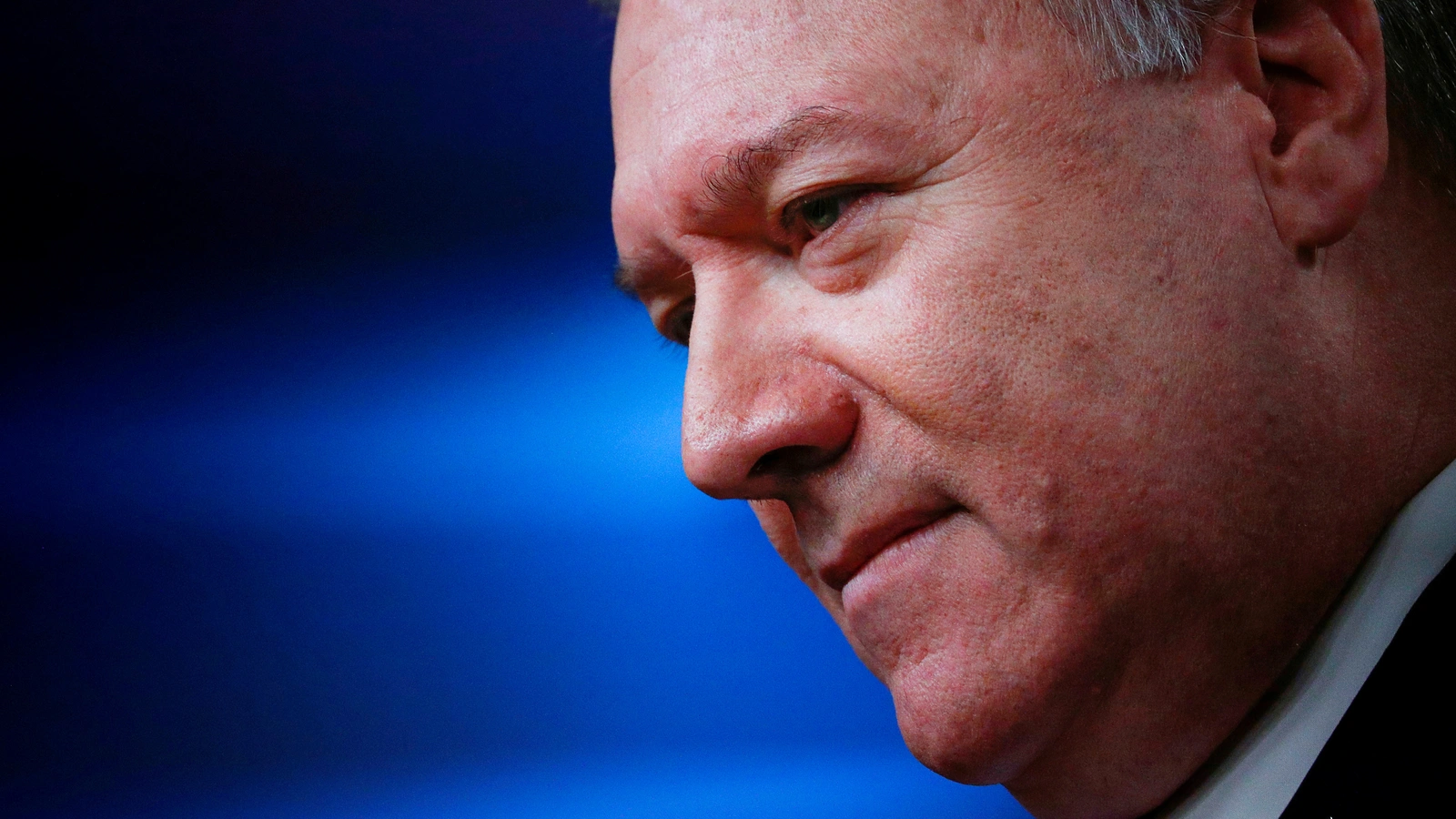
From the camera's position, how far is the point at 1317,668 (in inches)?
31.1

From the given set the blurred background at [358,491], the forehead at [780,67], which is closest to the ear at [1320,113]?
the forehead at [780,67]

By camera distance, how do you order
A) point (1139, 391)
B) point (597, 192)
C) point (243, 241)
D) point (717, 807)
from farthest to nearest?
point (597, 192) < point (243, 241) < point (717, 807) < point (1139, 391)

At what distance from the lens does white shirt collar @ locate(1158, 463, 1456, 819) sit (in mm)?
764

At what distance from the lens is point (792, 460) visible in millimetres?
836

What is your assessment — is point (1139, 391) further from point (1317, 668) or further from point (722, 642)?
point (722, 642)

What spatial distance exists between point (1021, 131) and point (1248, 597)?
0.37 meters

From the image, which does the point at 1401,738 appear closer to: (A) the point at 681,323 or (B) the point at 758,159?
(B) the point at 758,159

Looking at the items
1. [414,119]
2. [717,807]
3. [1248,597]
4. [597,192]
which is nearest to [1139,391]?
[1248,597]

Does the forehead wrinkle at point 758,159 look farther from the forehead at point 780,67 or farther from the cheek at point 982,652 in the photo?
the cheek at point 982,652

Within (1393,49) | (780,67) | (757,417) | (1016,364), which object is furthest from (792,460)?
(1393,49)

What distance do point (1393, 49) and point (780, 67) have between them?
1.57 feet

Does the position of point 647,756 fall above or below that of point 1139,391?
above

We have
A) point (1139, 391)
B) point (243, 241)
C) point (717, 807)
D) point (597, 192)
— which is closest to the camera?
point (1139, 391)

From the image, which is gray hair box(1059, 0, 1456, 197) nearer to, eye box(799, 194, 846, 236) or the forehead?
the forehead
